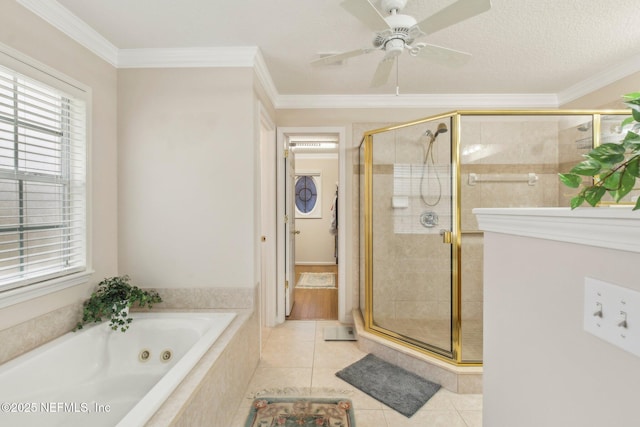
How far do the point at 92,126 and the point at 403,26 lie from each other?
205 cm

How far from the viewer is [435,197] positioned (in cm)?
245

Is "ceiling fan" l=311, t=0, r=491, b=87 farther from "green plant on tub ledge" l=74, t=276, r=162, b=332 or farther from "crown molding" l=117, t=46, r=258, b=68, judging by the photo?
"green plant on tub ledge" l=74, t=276, r=162, b=332

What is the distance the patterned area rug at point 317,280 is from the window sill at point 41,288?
9.77ft

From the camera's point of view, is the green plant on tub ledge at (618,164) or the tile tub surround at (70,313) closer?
the green plant on tub ledge at (618,164)

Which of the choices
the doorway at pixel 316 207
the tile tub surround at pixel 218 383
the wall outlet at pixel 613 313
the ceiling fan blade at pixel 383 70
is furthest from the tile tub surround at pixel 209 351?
the doorway at pixel 316 207

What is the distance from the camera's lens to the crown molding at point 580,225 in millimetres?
505

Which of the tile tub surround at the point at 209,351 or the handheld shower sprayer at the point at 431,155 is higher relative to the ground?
the handheld shower sprayer at the point at 431,155

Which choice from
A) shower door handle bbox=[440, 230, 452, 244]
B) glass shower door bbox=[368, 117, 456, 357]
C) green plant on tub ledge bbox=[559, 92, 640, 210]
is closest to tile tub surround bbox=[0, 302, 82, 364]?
glass shower door bbox=[368, 117, 456, 357]

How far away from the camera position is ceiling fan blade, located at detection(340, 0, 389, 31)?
1235 mm

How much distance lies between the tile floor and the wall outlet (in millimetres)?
1514

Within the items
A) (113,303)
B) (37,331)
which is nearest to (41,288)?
(37,331)

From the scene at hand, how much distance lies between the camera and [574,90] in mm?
2752

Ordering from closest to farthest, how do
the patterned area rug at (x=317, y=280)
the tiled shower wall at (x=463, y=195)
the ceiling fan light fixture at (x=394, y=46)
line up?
the ceiling fan light fixture at (x=394, y=46) → the tiled shower wall at (x=463, y=195) → the patterned area rug at (x=317, y=280)

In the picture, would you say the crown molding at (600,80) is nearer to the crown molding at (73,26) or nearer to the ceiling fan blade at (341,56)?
the ceiling fan blade at (341,56)
